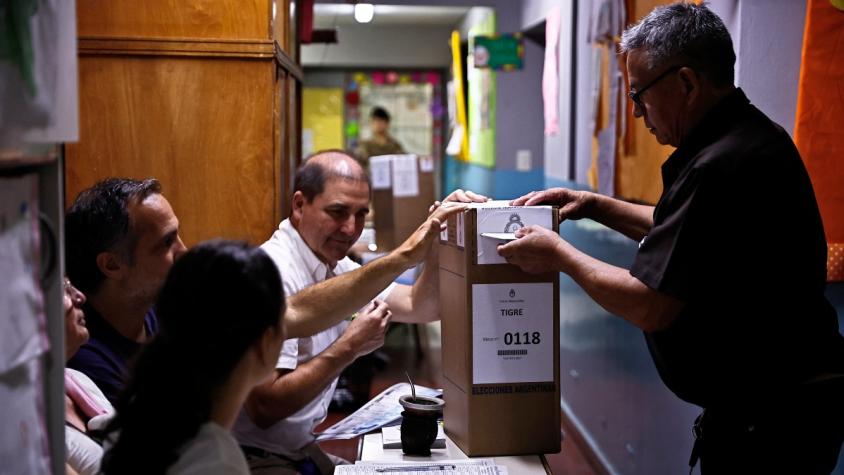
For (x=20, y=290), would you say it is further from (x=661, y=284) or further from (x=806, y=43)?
(x=806, y=43)

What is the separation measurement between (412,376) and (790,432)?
3.85 metres

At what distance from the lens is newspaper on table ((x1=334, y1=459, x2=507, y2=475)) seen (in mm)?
1792

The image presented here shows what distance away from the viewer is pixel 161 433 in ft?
3.81

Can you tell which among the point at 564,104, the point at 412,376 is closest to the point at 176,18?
the point at 564,104

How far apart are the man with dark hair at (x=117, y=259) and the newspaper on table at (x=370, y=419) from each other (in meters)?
0.51

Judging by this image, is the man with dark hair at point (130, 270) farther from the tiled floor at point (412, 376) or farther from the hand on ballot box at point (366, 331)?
the tiled floor at point (412, 376)

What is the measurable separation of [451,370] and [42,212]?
1.12m

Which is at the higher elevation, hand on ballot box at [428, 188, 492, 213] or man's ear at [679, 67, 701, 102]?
man's ear at [679, 67, 701, 102]

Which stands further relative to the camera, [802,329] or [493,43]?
[493,43]

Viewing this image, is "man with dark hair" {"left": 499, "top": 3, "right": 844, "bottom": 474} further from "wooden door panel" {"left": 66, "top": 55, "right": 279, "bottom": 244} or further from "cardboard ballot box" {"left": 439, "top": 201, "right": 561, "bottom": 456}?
"wooden door panel" {"left": 66, "top": 55, "right": 279, "bottom": 244}

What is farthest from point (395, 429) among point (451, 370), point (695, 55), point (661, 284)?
point (695, 55)

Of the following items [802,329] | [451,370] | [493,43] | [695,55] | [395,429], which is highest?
[493,43]

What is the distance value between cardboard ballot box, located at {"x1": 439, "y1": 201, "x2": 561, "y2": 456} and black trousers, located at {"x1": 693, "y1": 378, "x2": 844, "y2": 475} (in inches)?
15.3

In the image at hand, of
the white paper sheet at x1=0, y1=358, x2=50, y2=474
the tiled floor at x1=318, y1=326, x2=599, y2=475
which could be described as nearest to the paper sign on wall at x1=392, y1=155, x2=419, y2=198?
the tiled floor at x1=318, y1=326, x2=599, y2=475
